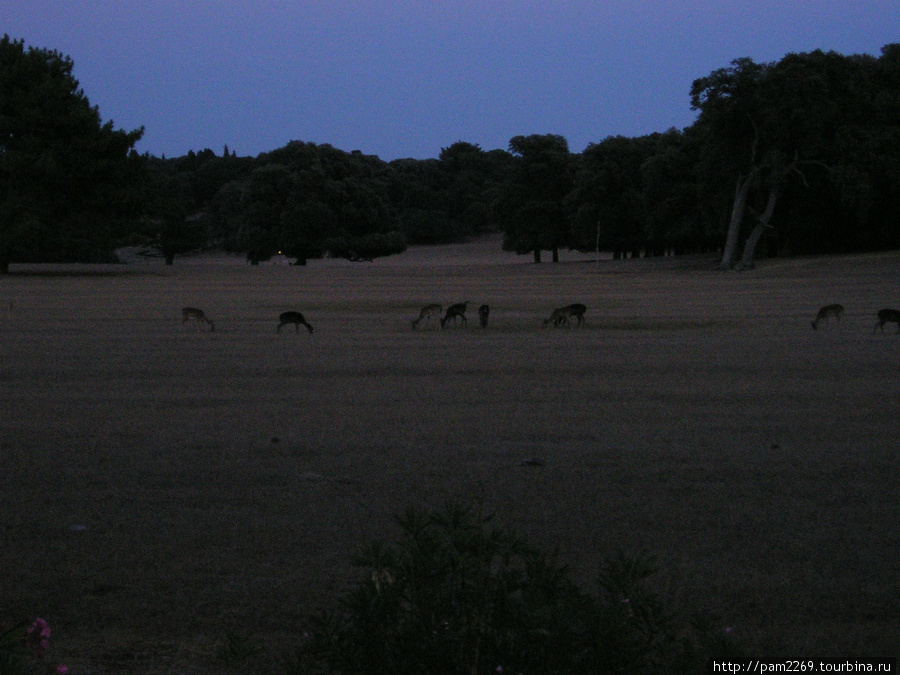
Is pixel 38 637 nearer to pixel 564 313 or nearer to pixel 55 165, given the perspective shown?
pixel 564 313

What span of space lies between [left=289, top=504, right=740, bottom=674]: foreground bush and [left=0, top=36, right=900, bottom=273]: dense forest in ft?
175

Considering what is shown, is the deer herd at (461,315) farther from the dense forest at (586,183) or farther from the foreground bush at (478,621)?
the dense forest at (586,183)

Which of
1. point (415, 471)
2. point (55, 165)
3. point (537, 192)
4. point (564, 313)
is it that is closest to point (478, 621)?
point (415, 471)

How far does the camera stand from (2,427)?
1200 cm

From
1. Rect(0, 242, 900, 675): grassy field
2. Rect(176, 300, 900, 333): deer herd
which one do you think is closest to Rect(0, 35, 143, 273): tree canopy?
Rect(176, 300, 900, 333): deer herd

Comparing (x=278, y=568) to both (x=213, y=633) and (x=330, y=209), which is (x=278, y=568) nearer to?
(x=213, y=633)

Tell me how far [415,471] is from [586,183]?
68.3 m

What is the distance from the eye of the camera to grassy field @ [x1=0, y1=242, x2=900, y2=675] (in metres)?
6.19

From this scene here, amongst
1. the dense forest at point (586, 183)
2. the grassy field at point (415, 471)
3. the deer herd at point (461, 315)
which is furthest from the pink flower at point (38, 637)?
the dense forest at point (586, 183)

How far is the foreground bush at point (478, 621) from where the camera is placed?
417 centimetres

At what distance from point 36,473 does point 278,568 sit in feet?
12.4

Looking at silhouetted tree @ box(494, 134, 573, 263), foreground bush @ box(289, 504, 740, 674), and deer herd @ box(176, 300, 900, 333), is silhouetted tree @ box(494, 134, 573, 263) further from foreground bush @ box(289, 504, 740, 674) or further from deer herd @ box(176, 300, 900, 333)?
foreground bush @ box(289, 504, 740, 674)

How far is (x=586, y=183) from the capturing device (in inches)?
2997

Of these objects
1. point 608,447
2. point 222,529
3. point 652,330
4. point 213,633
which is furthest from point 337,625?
point 652,330
